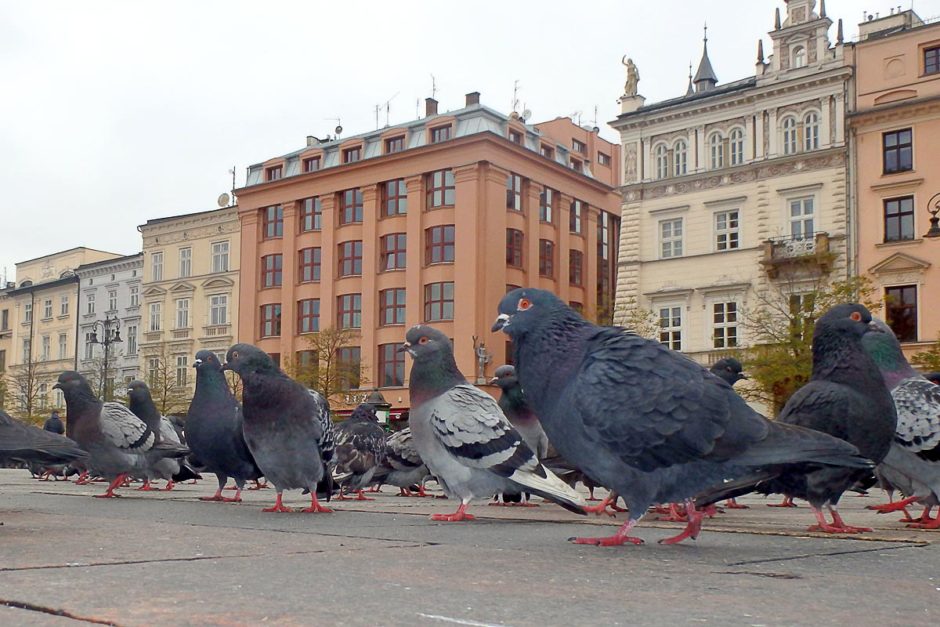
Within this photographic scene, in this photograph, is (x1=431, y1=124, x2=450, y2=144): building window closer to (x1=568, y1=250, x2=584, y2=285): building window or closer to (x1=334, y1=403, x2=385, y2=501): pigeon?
(x1=568, y1=250, x2=584, y2=285): building window

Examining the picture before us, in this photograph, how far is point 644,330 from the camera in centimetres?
3603

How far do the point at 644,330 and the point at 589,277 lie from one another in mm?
13741

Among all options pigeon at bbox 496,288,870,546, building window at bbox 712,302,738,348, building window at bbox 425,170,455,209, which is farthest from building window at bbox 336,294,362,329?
pigeon at bbox 496,288,870,546

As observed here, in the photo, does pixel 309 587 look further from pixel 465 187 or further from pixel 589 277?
pixel 589 277

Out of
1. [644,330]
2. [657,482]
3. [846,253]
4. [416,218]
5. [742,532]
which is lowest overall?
[742,532]

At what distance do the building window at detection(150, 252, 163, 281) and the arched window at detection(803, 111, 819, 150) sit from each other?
3455 cm

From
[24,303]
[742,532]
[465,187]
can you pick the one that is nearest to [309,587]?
[742,532]

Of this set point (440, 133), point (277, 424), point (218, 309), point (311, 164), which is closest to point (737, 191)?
point (440, 133)

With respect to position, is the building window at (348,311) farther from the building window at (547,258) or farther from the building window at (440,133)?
the building window at (547,258)

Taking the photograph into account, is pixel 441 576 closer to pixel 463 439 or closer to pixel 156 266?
pixel 463 439

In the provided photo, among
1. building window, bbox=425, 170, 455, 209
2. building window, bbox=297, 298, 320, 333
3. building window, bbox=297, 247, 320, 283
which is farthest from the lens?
building window, bbox=297, 247, 320, 283

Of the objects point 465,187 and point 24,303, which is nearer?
point 465,187

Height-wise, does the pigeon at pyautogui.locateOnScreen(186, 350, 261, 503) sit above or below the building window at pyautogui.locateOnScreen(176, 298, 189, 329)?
below

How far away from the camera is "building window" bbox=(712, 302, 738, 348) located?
3581 centimetres
